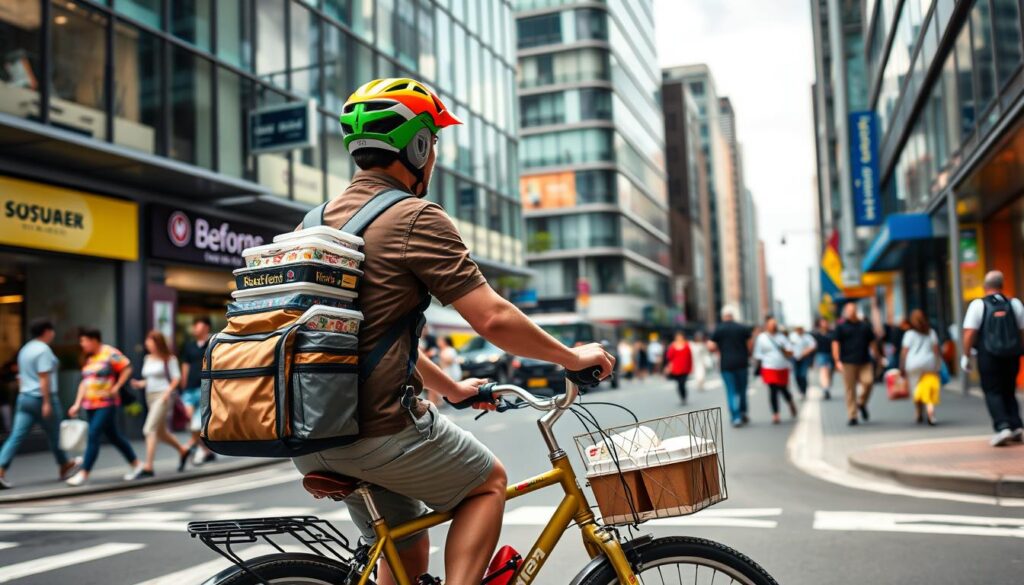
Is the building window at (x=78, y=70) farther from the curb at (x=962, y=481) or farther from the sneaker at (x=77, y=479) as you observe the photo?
the curb at (x=962, y=481)

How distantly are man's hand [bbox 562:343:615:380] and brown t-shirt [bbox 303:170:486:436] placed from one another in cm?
34

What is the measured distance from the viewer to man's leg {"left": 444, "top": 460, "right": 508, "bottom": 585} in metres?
2.50

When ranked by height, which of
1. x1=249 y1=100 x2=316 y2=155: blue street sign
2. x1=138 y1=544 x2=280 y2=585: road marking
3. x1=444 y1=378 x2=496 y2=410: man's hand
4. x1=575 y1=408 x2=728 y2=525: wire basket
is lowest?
A: x1=138 y1=544 x2=280 y2=585: road marking

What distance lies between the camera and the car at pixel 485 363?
2594 cm

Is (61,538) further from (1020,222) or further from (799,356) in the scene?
(1020,222)

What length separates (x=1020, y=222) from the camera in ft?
64.9

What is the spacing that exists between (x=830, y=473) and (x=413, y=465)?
26.3 ft

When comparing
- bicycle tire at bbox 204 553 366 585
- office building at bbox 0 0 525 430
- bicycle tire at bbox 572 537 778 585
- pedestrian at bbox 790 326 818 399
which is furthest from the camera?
pedestrian at bbox 790 326 818 399

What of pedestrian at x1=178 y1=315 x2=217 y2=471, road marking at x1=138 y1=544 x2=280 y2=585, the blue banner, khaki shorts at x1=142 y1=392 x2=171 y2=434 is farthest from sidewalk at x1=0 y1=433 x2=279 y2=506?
the blue banner

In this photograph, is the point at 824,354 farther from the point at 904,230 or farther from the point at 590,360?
the point at 590,360

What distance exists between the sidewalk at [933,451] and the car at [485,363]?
11.0m

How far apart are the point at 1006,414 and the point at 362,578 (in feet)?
30.0

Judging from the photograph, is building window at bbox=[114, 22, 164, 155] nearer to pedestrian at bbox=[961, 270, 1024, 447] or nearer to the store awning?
pedestrian at bbox=[961, 270, 1024, 447]

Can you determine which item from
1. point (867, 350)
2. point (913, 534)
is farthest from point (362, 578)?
point (867, 350)
